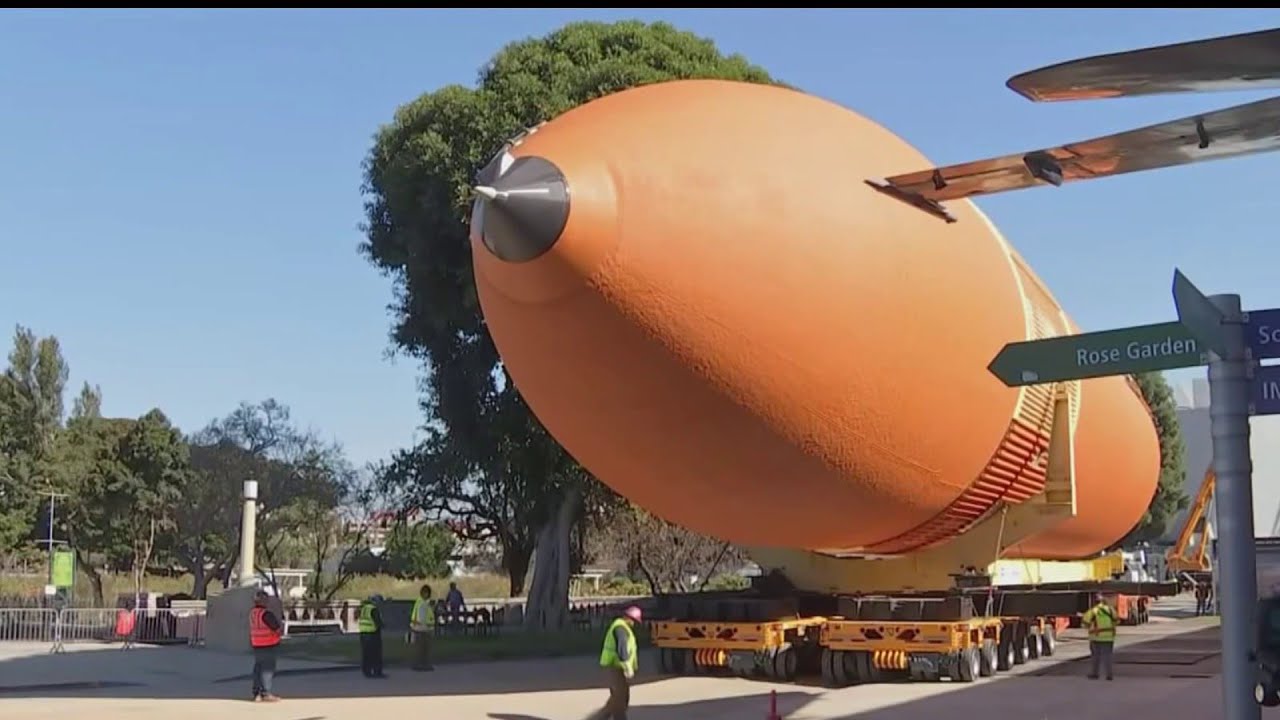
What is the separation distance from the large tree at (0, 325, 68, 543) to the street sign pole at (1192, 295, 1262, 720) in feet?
147

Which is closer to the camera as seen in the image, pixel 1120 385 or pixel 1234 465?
pixel 1234 465

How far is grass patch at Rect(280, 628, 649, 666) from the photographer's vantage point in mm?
20328

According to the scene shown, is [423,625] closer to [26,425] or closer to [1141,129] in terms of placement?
[1141,129]

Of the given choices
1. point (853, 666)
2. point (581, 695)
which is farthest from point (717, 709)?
point (581, 695)

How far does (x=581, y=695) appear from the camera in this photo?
14.7 metres

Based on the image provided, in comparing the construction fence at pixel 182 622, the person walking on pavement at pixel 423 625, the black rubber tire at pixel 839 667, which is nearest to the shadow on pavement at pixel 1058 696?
the black rubber tire at pixel 839 667

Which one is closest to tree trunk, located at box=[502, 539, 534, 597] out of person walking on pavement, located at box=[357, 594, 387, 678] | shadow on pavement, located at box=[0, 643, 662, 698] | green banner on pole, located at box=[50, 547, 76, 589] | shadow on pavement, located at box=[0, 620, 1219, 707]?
green banner on pole, located at box=[50, 547, 76, 589]

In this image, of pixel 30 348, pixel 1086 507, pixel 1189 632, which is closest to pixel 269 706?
pixel 1086 507

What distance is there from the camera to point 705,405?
10.2 m

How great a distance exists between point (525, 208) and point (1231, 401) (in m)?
5.19

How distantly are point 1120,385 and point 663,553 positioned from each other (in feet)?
75.4

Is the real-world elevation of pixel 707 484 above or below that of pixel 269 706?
above

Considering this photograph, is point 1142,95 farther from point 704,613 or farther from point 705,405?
point 704,613

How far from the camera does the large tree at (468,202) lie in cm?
2208
